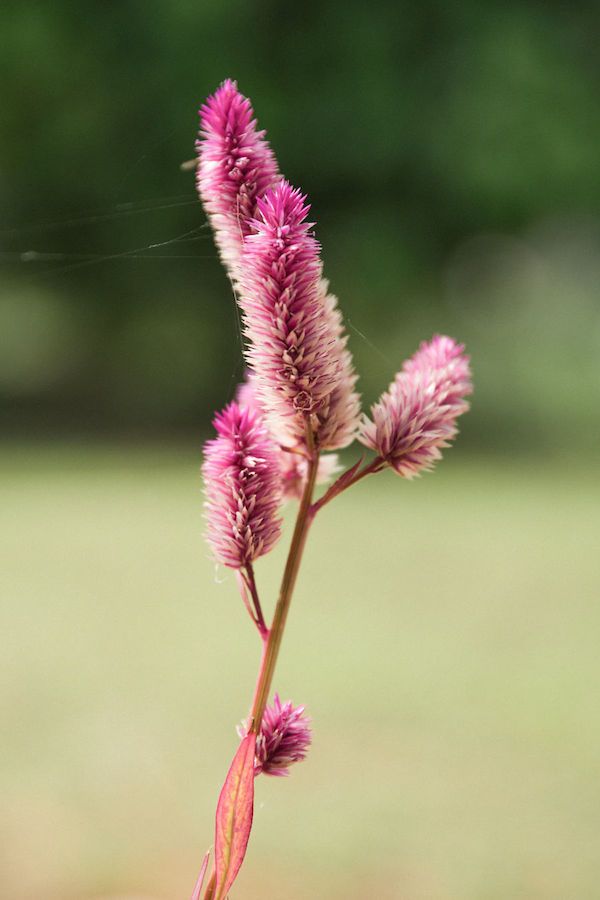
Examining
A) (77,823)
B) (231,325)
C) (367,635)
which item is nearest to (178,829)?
(77,823)

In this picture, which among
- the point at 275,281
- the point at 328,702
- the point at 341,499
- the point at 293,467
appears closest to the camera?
the point at 275,281

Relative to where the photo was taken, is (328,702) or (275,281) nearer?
(275,281)

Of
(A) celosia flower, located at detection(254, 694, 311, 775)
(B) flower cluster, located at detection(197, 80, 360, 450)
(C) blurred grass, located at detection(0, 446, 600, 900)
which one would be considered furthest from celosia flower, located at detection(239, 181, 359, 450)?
(C) blurred grass, located at detection(0, 446, 600, 900)

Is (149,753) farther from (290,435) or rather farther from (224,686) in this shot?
(290,435)

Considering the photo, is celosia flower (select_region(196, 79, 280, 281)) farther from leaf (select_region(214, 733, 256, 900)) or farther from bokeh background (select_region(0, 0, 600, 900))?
leaf (select_region(214, 733, 256, 900))

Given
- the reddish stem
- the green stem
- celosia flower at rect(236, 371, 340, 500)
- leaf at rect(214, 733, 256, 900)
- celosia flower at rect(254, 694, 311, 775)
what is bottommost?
leaf at rect(214, 733, 256, 900)

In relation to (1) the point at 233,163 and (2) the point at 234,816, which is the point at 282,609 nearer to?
(2) the point at 234,816

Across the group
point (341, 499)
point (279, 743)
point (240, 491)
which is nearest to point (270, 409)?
point (240, 491)
